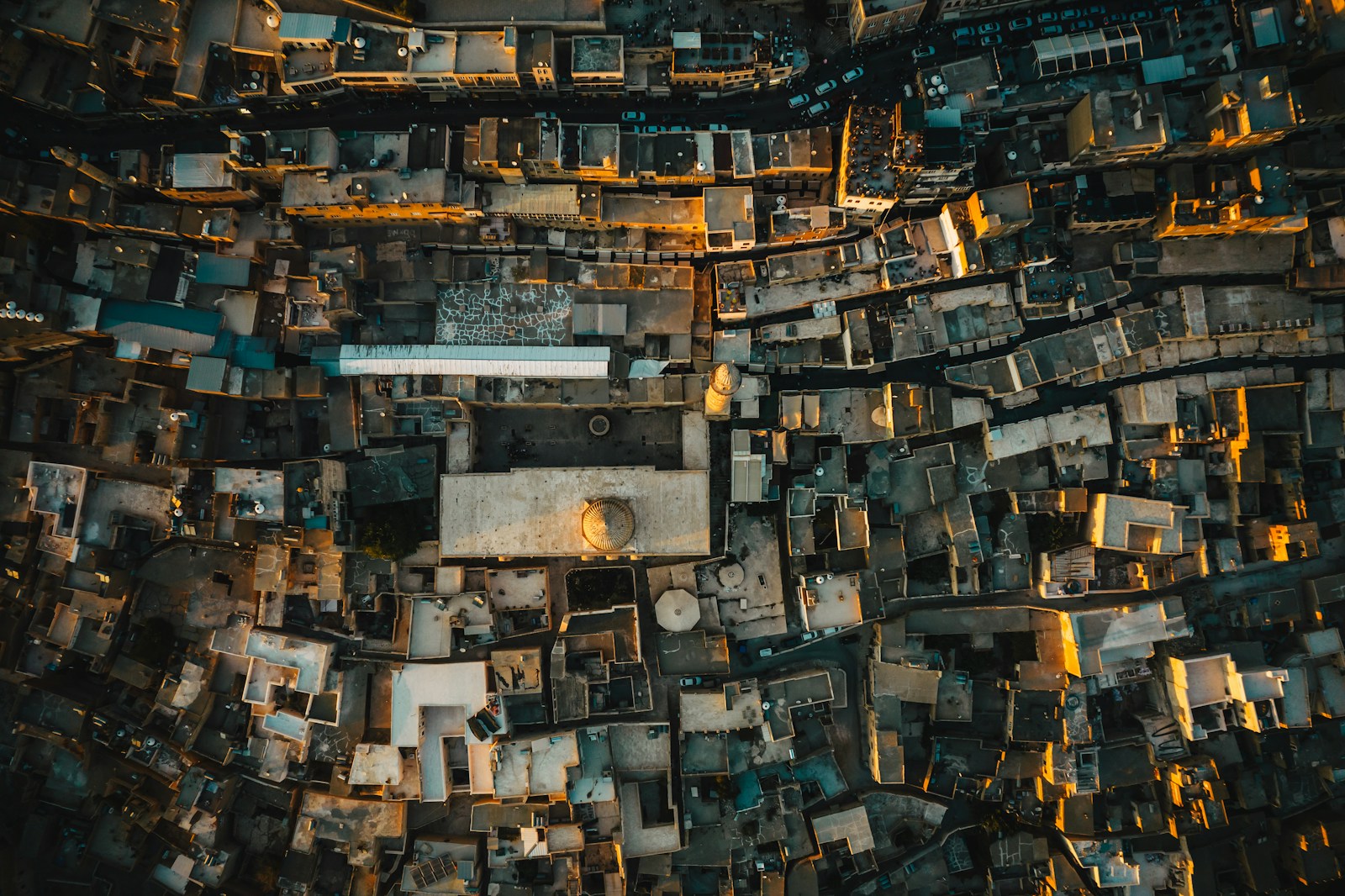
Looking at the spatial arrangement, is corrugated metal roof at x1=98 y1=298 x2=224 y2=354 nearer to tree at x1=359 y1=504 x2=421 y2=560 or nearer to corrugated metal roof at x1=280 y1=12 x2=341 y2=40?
tree at x1=359 y1=504 x2=421 y2=560

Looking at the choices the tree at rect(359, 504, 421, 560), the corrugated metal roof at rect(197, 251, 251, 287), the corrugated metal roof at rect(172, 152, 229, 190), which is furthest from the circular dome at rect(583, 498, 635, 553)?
the corrugated metal roof at rect(172, 152, 229, 190)

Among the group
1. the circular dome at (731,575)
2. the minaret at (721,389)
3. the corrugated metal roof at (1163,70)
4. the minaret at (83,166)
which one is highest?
the corrugated metal roof at (1163,70)

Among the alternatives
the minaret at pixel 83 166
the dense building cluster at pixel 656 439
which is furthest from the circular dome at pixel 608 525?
the minaret at pixel 83 166

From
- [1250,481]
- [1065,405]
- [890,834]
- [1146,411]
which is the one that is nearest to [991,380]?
[1065,405]

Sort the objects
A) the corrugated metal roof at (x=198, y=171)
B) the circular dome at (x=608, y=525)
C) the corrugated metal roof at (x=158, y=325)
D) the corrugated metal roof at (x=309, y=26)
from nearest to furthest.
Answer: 1. the circular dome at (x=608, y=525)
2. the corrugated metal roof at (x=309, y=26)
3. the corrugated metal roof at (x=198, y=171)
4. the corrugated metal roof at (x=158, y=325)

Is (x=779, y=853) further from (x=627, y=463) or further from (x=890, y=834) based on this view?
(x=627, y=463)

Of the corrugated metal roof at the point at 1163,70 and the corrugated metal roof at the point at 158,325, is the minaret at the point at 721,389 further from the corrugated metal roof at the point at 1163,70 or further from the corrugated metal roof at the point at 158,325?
the corrugated metal roof at the point at 1163,70

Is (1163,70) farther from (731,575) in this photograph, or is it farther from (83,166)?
(83,166)
